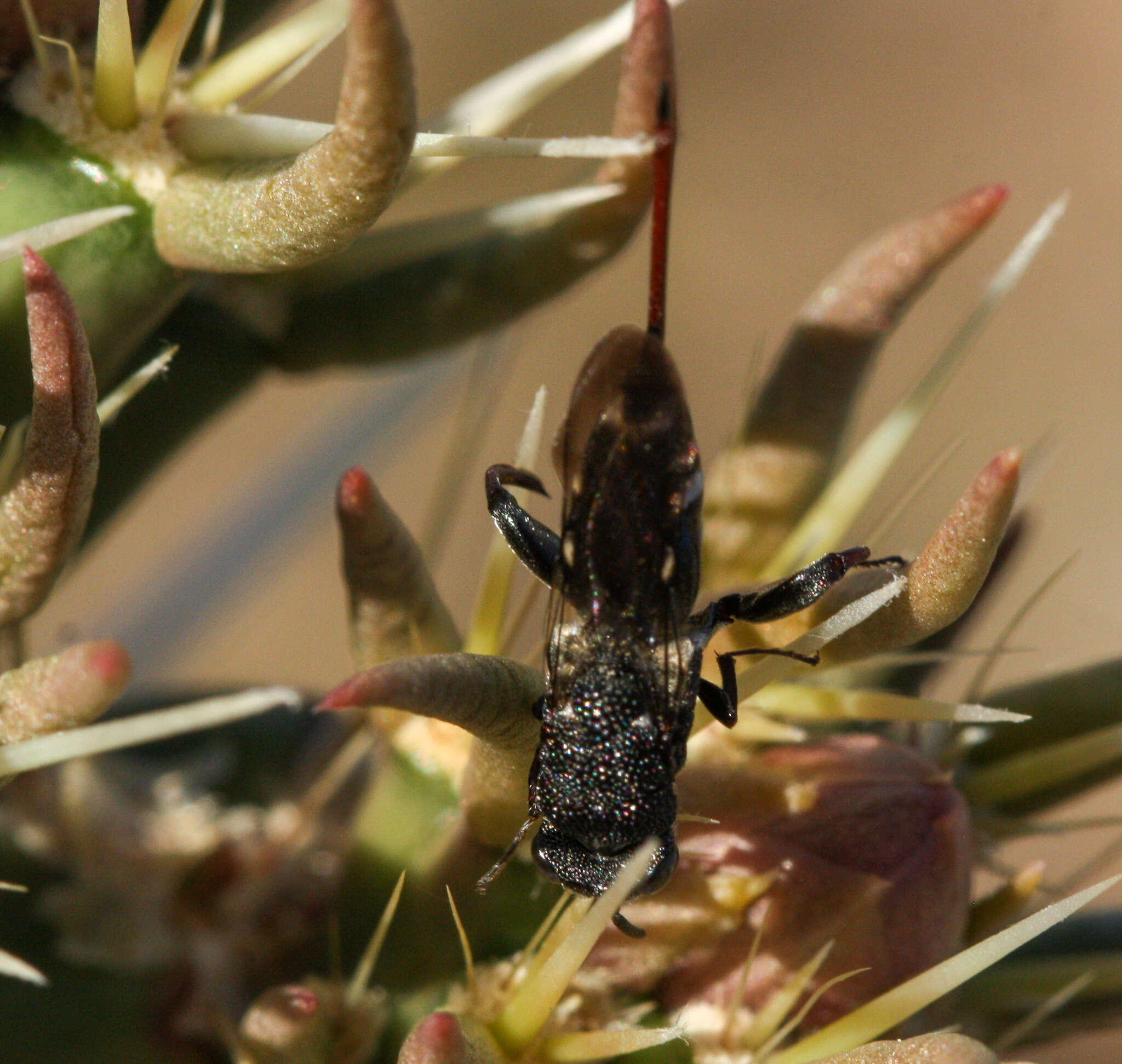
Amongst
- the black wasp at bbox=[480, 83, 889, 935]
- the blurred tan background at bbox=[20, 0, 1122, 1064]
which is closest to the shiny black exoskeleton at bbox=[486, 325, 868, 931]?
the black wasp at bbox=[480, 83, 889, 935]

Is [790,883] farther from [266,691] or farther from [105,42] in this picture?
[105,42]

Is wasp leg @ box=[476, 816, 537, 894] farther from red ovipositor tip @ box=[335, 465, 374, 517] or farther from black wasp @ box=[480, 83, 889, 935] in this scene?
red ovipositor tip @ box=[335, 465, 374, 517]

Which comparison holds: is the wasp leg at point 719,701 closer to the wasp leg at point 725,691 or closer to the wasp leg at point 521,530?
the wasp leg at point 725,691

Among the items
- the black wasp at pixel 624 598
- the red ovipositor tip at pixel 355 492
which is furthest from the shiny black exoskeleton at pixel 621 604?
the red ovipositor tip at pixel 355 492

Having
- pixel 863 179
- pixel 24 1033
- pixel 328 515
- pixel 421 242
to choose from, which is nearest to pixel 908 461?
pixel 863 179

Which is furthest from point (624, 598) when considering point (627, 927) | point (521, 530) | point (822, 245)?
point (822, 245)

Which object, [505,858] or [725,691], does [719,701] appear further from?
[505,858]
